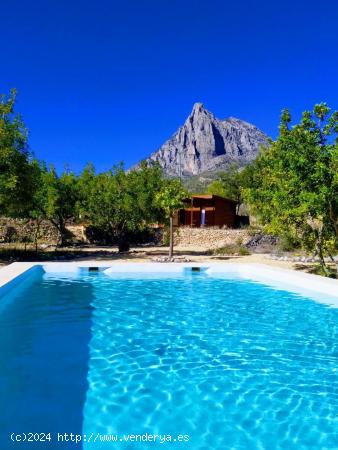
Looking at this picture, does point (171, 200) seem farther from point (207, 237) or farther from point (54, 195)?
point (207, 237)

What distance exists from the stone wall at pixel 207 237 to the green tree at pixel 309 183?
1626 centimetres

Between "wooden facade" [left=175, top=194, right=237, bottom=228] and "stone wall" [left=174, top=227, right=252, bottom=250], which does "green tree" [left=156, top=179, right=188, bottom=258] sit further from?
"wooden facade" [left=175, top=194, right=237, bottom=228]

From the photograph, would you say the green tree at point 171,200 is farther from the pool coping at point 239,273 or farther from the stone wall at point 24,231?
the stone wall at point 24,231

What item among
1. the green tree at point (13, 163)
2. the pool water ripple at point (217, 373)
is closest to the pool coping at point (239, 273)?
the pool water ripple at point (217, 373)

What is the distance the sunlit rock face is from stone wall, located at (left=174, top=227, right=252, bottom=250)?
127 m

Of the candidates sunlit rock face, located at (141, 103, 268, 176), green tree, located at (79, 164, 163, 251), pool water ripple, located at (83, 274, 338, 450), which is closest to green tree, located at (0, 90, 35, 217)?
green tree, located at (79, 164, 163, 251)

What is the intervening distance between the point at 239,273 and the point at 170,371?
1187 centimetres

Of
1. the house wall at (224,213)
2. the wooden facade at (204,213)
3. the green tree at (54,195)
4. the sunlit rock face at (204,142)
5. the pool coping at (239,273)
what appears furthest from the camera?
the sunlit rock face at (204,142)

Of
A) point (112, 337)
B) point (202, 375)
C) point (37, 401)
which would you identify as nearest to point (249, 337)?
point (202, 375)

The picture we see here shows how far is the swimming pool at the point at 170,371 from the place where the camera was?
4441 millimetres

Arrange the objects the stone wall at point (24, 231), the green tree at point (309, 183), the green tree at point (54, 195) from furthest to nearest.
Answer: the stone wall at point (24, 231)
the green tree at point (54, 195)
the green tree at point (309, 183)

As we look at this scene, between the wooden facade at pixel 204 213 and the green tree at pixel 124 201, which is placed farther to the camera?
the wooden facade at pixel 204 213

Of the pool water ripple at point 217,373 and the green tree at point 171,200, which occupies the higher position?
the green tree at point 171,200

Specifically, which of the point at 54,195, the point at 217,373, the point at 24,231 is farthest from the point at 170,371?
the point at 24,231
